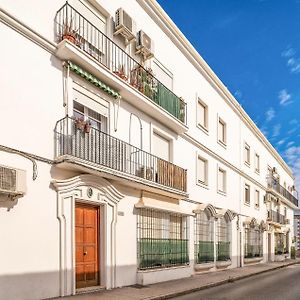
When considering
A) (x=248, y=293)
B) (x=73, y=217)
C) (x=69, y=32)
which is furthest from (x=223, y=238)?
(x=69, y=32)

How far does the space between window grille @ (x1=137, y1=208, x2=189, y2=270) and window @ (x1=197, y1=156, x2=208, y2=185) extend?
107 inches

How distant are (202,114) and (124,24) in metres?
7.89

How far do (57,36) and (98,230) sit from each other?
205 inches

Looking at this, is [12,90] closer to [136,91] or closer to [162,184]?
[136,91]

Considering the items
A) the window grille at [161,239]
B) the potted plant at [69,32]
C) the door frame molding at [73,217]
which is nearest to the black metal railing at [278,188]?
the window grille at [161,239]

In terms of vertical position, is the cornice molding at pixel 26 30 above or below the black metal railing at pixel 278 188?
above

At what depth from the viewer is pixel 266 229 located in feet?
96.1

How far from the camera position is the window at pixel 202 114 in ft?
62.0

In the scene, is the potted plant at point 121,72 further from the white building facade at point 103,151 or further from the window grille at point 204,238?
the window grille at point 204,238

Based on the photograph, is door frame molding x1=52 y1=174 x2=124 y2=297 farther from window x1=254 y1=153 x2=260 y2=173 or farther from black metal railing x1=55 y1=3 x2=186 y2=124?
window x1=254 y1=153 x2=260 y2=173

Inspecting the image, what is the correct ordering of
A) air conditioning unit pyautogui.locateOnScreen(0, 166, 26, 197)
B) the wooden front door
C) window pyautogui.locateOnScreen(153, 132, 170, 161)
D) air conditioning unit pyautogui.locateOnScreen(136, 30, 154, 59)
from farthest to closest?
1. window pyautogui.locateOnScreen(153, 132, 170, 161)
2. air conditioning unit pyautogui.locateOnScreen(136, 30, 154, 59)
3. the wooden front door
4. air conditioning unit pyautogui.locateOnScreen(0, 166, 26, 197)

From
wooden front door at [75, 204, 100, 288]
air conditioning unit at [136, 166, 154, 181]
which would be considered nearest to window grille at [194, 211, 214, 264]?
air conditioning unit at [136, 166, 154, 181]

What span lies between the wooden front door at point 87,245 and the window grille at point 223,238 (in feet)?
31.7

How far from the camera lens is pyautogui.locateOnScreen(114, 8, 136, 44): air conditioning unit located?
12.5 metres
